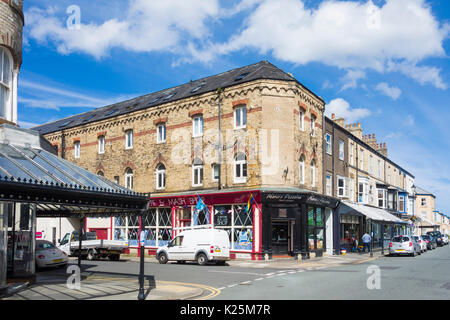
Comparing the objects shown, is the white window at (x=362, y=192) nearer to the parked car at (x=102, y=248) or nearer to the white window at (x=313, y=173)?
the white window at (x=313, y=173)

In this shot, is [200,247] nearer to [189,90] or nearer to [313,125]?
[313,125]

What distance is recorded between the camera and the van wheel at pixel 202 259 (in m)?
22.0

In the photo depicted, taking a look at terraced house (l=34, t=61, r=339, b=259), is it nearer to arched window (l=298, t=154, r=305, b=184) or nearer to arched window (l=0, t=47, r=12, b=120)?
arched window (l=298, t=154, r=305, b=184)

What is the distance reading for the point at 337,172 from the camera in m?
32.4

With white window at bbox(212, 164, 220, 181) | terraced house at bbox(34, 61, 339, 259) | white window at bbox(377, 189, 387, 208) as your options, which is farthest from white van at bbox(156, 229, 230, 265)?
white window at bbox(377, 189, 387, 208)

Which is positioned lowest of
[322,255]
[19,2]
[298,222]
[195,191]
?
[322,255]

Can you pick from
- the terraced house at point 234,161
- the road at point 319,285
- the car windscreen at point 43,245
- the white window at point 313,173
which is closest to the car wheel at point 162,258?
the terraced house at point 234,161

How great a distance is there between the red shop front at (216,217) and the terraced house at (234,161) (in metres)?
0.06

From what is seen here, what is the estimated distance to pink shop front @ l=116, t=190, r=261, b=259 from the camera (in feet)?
81.9

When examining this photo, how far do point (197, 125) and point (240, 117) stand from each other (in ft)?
11.5

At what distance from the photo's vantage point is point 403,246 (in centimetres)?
3012
